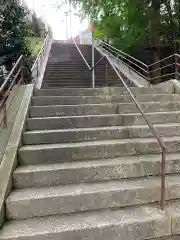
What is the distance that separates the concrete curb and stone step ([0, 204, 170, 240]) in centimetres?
30

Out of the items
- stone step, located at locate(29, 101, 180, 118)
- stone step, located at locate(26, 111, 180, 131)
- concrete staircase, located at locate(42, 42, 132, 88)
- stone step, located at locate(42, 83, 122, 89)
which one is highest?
concrete staircase, located at locate(42, 42, 132, 88)

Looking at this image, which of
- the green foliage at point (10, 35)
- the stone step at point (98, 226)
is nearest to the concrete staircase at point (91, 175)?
the stone step at point (98, 226)

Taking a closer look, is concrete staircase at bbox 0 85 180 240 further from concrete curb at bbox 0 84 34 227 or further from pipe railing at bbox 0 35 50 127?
pipe railing at bbox 0 35 50 127

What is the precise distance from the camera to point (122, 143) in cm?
370

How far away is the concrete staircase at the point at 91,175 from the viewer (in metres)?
2.73

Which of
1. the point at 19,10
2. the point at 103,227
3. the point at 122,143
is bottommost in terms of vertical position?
the point at 103,227

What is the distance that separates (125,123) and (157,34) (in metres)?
6.66

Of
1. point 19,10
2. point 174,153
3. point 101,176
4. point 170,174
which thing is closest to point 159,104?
point 174,153

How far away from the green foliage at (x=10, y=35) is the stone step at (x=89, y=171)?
4.85 meters

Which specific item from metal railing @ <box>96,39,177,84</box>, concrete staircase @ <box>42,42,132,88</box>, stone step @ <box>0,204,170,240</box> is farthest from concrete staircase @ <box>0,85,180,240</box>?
metal railing @ <box>96,39,177,84</box>

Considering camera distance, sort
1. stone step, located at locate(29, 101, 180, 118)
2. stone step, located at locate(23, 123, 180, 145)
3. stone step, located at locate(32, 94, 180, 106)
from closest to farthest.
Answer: stone step, located at locate(23, 123, 180, 145) → stone step, located at locate(29, 101, 180, 118) → stone step, located at locate(32, 94, 180, 106)

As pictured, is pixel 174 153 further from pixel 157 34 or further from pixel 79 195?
pixel 157 34

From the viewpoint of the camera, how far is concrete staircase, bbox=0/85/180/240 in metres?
2.73

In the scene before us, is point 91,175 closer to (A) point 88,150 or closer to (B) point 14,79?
(A) point 88,150
